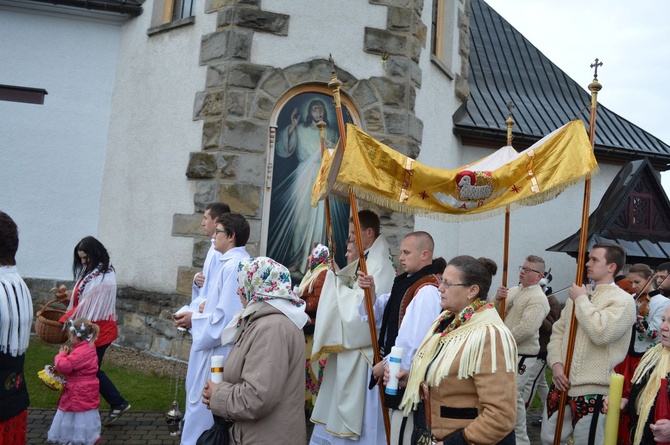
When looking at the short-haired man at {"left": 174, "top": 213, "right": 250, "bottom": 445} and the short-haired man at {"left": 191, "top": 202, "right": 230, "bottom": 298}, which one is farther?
the short-haired man at {"left": 191, "top": 202, "right": 230, "bottom": 298}

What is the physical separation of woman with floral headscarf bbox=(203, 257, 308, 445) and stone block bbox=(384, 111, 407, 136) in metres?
5.49

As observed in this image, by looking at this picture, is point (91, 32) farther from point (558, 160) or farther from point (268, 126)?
point (558, 160)

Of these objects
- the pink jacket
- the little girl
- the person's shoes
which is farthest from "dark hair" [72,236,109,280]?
the person's shoes

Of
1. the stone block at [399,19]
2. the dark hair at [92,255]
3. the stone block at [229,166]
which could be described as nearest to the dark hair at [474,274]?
the dark hair at [92,255]

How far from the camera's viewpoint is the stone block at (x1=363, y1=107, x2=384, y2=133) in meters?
8.68

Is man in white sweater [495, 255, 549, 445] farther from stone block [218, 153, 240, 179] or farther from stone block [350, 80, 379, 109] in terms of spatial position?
stone block [218, 153, 240, 179]

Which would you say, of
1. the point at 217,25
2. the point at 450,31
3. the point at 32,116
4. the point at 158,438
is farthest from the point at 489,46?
the point at 158,438

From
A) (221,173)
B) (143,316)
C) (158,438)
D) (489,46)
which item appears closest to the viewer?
(158,438)

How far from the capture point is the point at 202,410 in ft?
15.4

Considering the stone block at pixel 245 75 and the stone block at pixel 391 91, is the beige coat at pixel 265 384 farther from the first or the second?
the stone block at pixel 391 91

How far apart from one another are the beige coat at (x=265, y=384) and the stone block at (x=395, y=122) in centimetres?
567

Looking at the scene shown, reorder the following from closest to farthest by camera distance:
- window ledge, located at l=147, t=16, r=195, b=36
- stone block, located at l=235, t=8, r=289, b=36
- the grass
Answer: the grass, stone block, located at l=235, t=8, r=289, b=36, window ledge, located at l=147, t=16, r=195, b=36

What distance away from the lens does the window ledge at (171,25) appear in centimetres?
902

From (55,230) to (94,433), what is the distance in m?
5.73
